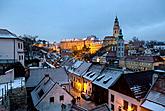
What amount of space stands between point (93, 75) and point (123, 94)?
14073 mm

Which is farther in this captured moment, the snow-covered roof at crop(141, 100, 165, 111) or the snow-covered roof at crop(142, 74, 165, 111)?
the snow-covered roof at crop(142, 74, 165, 111)

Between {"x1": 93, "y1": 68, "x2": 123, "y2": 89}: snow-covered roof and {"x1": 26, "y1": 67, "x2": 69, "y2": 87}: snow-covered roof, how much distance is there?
578cm

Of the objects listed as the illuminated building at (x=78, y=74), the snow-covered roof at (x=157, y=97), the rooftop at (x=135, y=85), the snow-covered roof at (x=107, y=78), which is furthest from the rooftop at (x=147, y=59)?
the snow-covered roof at (x=157, y=97)

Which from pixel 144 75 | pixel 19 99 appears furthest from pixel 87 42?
pixel 19 99

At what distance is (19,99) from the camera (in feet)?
54.4

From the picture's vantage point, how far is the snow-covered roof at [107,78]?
33.2 metres

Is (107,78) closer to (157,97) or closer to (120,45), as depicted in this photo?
(157,97)

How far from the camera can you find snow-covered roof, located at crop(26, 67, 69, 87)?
108 feet

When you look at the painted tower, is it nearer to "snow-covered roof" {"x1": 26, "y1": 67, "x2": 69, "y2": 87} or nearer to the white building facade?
"snow-covered roof" {"x1": 26, "y1": 67, "x2": 69, "y2": 87}

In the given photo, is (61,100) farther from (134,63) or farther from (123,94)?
(134,63)

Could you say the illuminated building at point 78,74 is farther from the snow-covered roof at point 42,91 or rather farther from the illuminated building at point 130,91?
the snow-covered roof at point 42,91

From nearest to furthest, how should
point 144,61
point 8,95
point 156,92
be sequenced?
point 8,95 < point 156,92 < point 144,61

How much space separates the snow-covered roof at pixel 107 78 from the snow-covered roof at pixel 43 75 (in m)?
5.78

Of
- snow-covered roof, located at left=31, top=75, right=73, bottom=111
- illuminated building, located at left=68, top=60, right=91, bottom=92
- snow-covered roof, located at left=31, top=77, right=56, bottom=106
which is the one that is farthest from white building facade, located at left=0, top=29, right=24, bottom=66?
illuminated building, located at left=68, top=60, right=91, bottom=92
